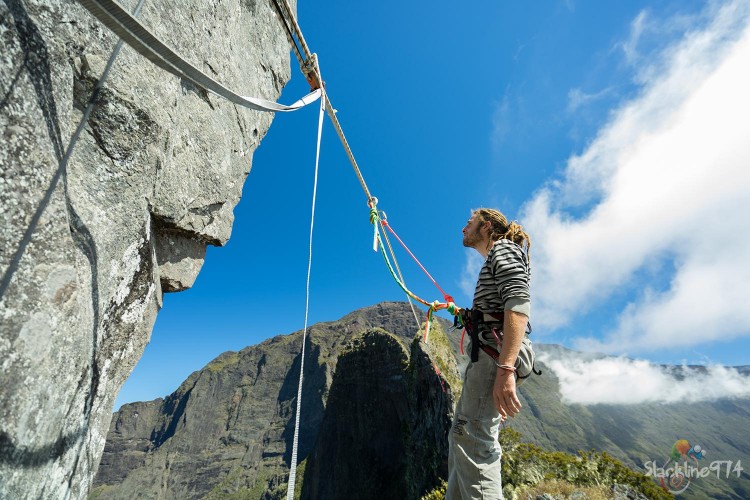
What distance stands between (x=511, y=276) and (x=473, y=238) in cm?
122

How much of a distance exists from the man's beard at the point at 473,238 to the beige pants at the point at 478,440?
1.47 meters

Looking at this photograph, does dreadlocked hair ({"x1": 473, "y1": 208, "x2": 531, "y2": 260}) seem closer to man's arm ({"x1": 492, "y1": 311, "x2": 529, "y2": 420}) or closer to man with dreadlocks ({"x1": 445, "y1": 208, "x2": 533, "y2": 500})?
man with dreadlocks ({"x1": 445, "y1": 208, "x2": 533, "y2": 500})

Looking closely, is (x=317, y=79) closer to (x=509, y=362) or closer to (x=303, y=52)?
(x=303, y=52)

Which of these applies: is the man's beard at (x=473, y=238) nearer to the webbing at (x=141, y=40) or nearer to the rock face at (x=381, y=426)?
the webbing at (x=141, y=40)

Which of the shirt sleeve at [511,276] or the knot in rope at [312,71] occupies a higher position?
the knot in rope at [312,71]

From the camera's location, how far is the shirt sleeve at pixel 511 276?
3.03m

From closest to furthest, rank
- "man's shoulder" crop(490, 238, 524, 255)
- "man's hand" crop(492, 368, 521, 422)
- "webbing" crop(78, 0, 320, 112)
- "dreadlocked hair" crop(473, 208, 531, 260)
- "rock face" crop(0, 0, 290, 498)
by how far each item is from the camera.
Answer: "webbing" crop(78, 0, 320, 112), "rock face" crop(0, 0, 290, 498), "man's hand" crop(492, 368, 521, 422), "man's shoulder" crop(490, 238, 524, 255), "dreadlocked hair" crop(473, 208, 531, 260)

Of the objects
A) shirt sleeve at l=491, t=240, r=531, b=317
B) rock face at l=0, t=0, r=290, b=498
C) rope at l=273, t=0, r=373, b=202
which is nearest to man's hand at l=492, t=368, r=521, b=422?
shirt sleeve at l=491, t=240, r=531, b=317

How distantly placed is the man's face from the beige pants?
1472mm

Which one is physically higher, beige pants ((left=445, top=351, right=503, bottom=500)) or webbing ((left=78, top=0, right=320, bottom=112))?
webbing ((left=78, top=0, right=320, bottom=112))

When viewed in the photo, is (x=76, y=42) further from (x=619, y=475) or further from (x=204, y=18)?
(x=619, y=475)

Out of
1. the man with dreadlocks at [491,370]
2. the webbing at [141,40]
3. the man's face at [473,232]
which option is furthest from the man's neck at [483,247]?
the webbing at [141,40]

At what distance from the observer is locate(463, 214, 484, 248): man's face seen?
14.0ft

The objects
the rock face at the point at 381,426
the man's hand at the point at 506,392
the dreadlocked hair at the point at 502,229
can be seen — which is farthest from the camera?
the rock face at the point at 381,426
